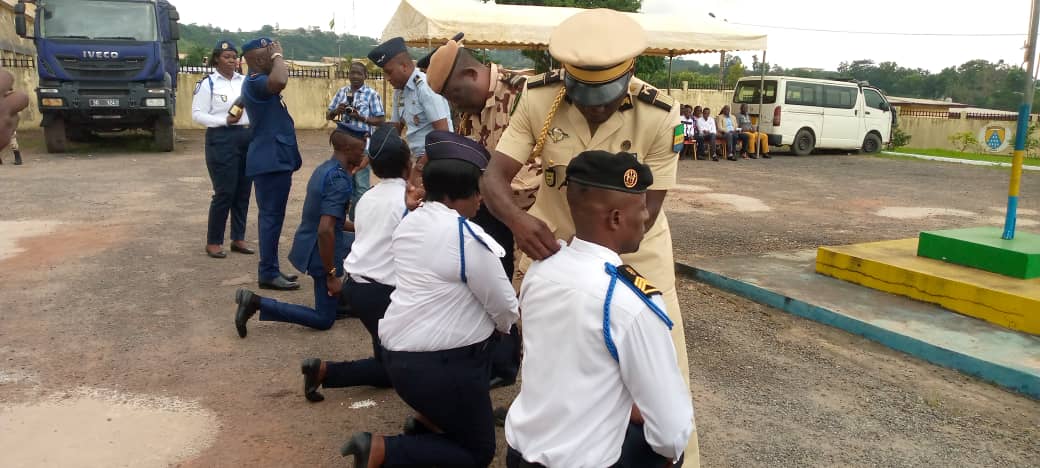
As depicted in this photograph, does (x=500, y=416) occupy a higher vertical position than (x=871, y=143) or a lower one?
lower

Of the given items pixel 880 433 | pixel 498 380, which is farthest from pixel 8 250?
pixel 880 433

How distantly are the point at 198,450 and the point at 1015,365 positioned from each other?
407cm

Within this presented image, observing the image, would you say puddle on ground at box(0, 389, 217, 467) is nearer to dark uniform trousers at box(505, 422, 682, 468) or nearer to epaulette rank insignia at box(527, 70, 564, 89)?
dark uniform trousers at box(505, 422, 682, 468)

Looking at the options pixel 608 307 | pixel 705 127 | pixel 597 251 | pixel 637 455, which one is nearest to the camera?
pixel 608 307

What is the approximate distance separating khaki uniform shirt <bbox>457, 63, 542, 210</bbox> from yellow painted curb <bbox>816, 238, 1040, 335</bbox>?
3068 millimetres

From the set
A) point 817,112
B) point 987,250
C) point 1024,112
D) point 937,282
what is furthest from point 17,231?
point 817,112

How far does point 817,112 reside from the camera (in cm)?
1828

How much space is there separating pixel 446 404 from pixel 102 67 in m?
13.1

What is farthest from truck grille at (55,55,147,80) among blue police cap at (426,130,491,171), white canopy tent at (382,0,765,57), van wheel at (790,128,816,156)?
van wheel at (790,128,816,156)

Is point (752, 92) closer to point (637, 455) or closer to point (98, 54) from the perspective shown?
point (98, 54)

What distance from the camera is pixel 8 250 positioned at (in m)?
6.52

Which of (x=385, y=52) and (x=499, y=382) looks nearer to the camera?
(x=499, y=382)

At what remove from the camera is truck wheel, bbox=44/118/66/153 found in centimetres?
1373

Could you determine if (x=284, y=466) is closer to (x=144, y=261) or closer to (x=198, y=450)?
(x=198, y=450)
